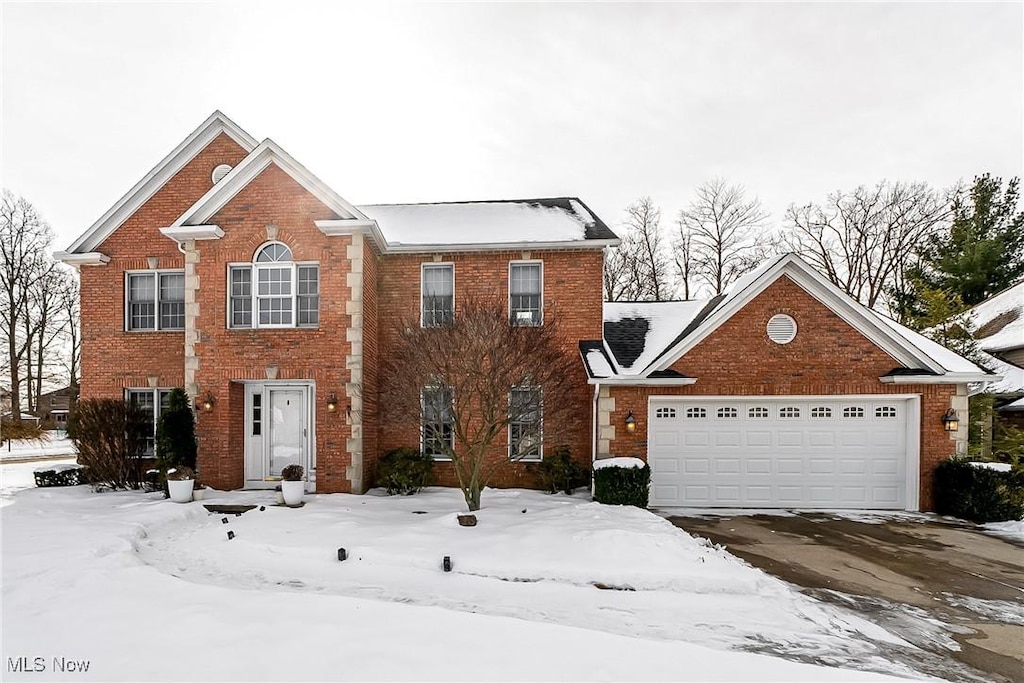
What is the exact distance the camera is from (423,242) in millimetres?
13203

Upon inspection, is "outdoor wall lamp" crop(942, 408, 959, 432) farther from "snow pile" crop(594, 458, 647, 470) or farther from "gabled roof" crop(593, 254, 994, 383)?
"snow pile" crop(594, 458, 647, 470)

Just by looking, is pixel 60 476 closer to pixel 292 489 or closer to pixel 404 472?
pixel 292 489

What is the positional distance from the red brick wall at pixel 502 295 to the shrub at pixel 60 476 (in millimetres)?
7781

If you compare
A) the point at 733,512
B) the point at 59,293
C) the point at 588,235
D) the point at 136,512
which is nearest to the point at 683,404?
the point at 733,512

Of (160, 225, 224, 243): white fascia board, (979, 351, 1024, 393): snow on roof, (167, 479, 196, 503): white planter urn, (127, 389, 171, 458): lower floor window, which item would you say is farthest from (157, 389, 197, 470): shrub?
(979, 351, 1024, 393): snow on roof

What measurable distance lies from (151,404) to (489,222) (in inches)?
413

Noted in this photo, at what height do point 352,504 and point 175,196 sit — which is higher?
point 175,196

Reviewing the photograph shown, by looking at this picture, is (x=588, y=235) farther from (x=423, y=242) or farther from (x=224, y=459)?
(x=224, y=459)

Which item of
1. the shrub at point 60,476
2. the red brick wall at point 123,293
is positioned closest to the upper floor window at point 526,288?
the red brick wall at point 123,293

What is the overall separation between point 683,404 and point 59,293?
36.7m

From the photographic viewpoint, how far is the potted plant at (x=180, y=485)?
1056cm

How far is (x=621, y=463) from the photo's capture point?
10.6 m

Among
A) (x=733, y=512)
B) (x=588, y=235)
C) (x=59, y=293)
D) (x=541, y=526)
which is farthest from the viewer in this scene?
(x=59, y=293)

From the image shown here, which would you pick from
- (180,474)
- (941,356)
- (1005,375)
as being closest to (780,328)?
(941,356)
